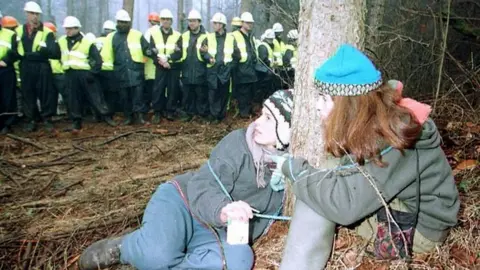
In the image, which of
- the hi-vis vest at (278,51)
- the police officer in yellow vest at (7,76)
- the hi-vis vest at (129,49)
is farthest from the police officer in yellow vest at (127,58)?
the hi-vis vest at (278,51)

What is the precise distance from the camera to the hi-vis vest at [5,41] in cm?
747

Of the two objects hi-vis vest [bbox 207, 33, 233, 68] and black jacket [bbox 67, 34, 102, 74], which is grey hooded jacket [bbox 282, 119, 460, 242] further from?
hi-vis vest [bbox 207, 33, 233, 68]

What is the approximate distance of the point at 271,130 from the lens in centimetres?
256

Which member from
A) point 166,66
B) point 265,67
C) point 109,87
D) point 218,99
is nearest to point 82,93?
point 109,87

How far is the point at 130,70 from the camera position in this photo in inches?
345

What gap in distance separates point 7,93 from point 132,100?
2.32m

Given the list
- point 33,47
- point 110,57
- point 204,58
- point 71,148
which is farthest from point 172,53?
point 71,148

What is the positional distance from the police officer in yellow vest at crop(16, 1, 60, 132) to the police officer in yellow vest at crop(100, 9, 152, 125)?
1119mm

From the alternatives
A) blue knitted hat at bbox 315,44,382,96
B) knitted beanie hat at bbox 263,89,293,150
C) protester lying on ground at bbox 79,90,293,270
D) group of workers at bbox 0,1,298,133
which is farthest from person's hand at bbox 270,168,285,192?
group of workers at bbox 0,1,298,133

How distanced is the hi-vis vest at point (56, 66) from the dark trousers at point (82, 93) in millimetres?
154

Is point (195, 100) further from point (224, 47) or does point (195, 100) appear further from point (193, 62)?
point (224, 47)

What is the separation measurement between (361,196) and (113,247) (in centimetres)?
187

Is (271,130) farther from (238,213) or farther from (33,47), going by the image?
(33,47)

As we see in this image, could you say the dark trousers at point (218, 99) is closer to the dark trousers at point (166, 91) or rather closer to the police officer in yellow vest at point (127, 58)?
the dark trousers at point (166, 91)
